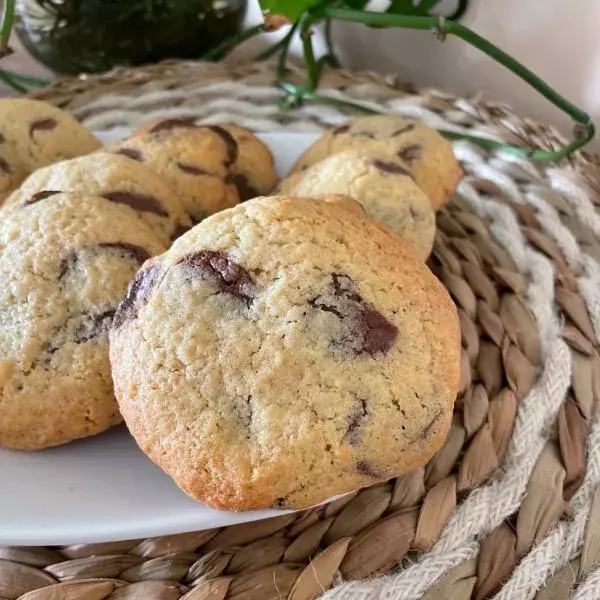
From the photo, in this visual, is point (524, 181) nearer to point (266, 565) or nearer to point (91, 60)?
point (266, 565)

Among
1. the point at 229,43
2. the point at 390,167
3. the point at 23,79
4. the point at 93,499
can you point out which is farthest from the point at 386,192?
the point at 23,79

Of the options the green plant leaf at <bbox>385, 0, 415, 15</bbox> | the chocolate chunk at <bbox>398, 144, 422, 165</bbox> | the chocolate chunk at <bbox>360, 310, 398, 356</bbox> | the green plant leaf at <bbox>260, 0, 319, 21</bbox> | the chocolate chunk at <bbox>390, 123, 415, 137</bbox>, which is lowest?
the chocolate chunk at <bbox>360, 310, 398, 356</bbox>

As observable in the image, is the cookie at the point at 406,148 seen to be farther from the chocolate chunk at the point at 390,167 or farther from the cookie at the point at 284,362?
the cookie at the point at 284,362

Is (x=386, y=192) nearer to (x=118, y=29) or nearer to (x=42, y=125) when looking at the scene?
(x=42, y=125)

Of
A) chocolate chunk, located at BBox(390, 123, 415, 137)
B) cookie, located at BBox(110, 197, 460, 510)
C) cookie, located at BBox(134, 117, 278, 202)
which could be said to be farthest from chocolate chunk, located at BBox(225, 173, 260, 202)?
cookie, located at BBox(110, 197, 460, 510)

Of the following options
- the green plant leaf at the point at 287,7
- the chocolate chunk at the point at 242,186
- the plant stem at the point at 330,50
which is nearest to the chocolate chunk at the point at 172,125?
the chocolate chunk at the point at 242,186

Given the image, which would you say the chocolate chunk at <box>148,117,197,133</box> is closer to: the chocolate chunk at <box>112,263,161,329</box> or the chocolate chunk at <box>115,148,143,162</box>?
the chocolate chunk at <box>115,148,143,162</box>

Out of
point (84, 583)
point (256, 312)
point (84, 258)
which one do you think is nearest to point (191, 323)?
point (256, 312)
